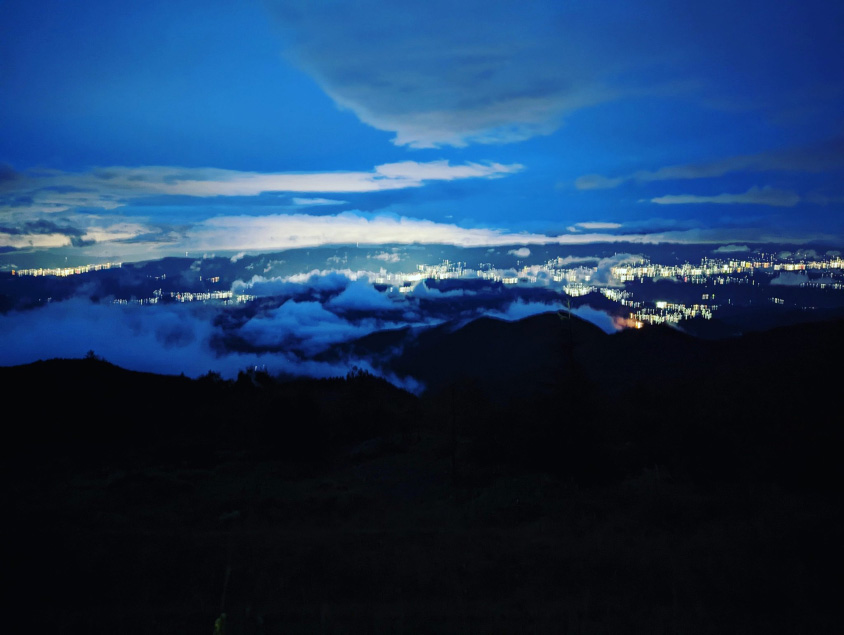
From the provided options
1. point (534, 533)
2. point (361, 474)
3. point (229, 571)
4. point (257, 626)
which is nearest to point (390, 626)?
point (257, 626)

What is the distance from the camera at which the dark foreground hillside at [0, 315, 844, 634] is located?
933 centimetres

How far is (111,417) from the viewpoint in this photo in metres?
46.2

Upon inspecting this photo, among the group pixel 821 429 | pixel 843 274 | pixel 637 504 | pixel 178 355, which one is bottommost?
pixel 178 355

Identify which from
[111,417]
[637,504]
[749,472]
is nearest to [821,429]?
[749,472]

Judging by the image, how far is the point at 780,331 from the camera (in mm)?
80562

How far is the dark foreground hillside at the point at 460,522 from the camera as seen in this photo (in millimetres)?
9328

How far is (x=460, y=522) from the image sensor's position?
16844 millimetres

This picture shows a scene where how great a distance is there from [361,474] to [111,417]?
30.8 m

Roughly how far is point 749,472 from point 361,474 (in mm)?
18982

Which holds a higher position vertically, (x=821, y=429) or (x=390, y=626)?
(x=821, y=429)

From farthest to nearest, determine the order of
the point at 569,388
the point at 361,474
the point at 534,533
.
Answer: the point at 361,474
the point at 569,388
the point at 534,533

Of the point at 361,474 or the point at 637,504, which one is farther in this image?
the point at 361,474

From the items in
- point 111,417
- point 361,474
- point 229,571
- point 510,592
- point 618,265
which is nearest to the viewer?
point 510,592

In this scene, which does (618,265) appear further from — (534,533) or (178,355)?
(178,355)
